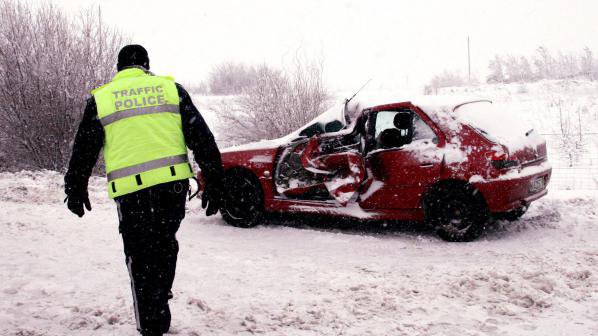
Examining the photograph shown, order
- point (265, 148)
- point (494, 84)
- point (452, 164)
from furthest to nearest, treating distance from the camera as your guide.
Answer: point (494, 84)
point (265, 148)
point (452, 164)

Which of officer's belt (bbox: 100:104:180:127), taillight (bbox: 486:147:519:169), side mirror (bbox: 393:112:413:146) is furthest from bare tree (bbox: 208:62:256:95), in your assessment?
officer's belt (bbox: 100:104:180:127)

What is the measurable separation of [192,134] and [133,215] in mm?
577

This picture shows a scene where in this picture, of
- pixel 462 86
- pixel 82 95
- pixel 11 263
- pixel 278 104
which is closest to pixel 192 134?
pixel 11 263

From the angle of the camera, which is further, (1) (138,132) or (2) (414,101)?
(2) (414,101)

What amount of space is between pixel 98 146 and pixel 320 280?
221 centimetres

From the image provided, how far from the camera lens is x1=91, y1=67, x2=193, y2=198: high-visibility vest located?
10.1 feet

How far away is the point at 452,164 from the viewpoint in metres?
5.85

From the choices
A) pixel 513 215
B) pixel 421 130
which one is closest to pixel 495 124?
pixel 421 130

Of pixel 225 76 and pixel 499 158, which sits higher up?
pixel 225 76

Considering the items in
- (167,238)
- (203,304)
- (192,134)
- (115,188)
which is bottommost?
(203,304)

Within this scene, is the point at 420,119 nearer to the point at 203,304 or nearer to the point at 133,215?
the point at 203,304

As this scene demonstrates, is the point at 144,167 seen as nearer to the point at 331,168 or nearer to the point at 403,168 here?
the point at 331,168

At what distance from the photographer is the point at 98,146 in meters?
3.22

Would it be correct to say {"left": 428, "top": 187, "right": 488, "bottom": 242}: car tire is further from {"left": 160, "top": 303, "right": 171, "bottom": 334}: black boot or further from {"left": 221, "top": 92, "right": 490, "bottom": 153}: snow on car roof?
{"left": 160, "top": 303, "right": 171, "bottom": 334}: black boot
